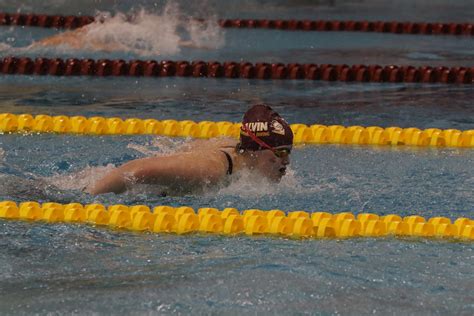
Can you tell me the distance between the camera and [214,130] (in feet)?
23.6

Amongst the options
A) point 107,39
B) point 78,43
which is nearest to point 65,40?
point 78,43

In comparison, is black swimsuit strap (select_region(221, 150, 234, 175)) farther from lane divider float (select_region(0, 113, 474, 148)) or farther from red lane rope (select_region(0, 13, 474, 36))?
red lane rope (select_region(0, 13, 474, 36))

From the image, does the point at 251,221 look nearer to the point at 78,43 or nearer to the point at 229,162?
the point at 229,162

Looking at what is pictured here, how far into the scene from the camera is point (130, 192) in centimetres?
497

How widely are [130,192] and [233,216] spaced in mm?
608

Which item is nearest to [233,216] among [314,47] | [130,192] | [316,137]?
[130,192]

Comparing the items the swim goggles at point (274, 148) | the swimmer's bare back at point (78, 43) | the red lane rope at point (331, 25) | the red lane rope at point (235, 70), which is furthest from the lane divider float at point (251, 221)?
the red lane rope at point (331, 25)

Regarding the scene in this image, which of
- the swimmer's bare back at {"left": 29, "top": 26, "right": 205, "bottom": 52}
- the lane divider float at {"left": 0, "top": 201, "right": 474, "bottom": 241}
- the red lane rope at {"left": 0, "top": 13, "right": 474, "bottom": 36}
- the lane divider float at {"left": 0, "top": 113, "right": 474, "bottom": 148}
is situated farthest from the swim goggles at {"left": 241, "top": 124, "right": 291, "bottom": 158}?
the red lane rope at {"left": 0, "top": 13, "right": 474, "bottom": 36}

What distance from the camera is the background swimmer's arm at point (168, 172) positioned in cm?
487

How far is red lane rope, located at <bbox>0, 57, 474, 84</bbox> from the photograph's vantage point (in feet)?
30.6

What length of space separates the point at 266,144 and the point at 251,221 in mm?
570

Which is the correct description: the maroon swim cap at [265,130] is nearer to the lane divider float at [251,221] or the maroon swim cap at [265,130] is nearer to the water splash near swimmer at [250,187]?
the water splash near swimmer at [250,187]

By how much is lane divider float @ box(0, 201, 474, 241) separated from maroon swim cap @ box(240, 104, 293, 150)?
1.39 ft

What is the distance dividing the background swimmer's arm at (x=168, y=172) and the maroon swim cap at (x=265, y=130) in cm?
17
